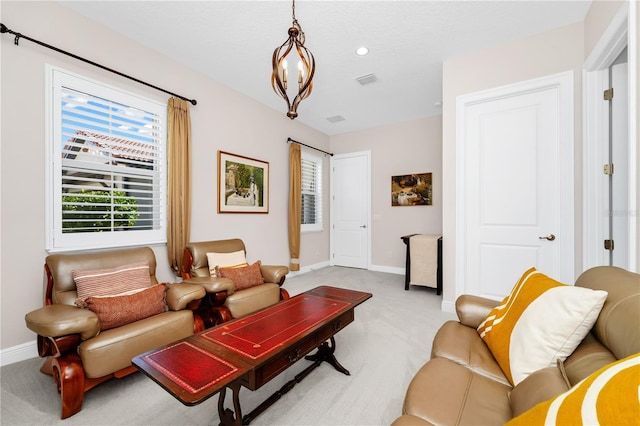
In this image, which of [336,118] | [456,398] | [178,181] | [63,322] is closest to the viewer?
[456,398]

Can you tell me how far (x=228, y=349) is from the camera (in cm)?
145

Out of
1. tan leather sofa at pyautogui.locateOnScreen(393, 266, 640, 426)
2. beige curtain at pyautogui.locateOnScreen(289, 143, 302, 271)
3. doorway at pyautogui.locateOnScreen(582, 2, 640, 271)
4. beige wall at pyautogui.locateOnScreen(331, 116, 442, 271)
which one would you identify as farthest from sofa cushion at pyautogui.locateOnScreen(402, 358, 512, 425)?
beige wall at pyautogui.locateOnScreen(331, 116, 442, 271)

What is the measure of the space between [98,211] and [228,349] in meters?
2.18

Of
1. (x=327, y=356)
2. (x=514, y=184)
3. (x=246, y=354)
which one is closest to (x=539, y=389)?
(x=246, y=354)

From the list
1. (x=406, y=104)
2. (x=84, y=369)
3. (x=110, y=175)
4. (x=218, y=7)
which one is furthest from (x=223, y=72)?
(x=84, y=369)

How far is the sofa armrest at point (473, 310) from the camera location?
Answer: 1.74 metres

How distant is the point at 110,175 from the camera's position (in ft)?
9.02

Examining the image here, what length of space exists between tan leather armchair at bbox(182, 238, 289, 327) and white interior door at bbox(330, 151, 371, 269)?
3.03 meters

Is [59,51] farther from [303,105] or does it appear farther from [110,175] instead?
[303,105]

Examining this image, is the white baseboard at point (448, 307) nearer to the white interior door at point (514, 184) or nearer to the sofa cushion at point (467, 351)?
the white interior door at point (514, 184)

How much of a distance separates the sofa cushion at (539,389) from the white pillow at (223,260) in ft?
8.64

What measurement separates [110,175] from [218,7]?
1928 mm

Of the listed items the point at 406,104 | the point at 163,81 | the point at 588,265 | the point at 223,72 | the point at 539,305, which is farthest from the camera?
the point at 406,104

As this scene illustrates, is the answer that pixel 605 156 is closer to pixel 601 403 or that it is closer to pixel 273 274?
pixel 601 403
